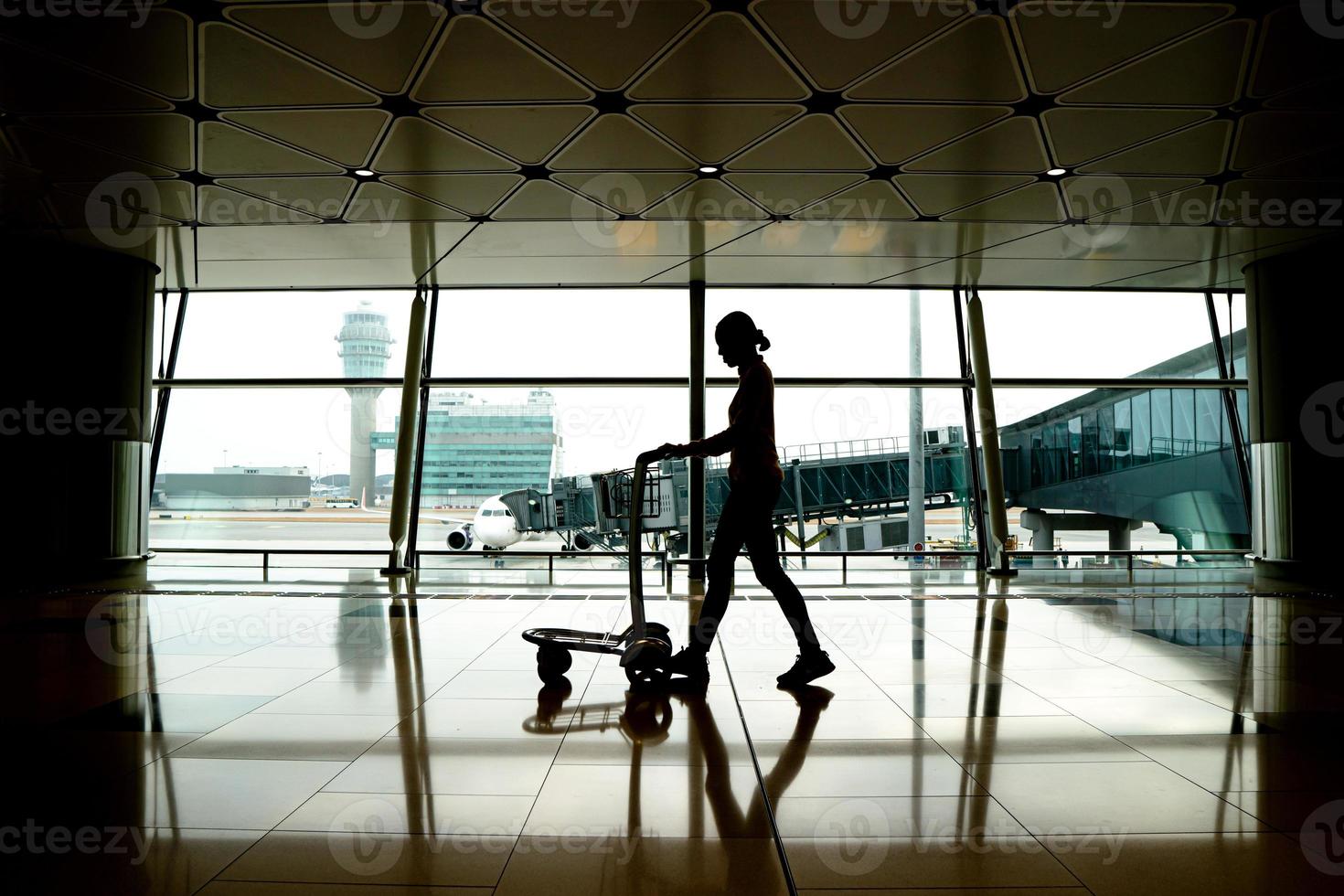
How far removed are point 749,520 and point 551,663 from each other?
1.19m

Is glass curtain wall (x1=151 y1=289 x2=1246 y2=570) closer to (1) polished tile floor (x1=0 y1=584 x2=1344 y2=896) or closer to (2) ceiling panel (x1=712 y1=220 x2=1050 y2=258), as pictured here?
(2) ceiling panel (x1=712 y1=220 x2=1050 y2=258)

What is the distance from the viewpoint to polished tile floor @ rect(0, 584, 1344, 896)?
1967 millimetres

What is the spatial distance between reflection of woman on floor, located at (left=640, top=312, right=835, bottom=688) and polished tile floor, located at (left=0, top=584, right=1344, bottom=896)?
16 cm

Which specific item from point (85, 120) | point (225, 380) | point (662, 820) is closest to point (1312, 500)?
point (662, 820)

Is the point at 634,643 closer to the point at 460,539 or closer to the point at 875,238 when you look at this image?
the point at 875,238

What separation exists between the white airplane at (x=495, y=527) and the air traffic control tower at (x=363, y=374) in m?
1.59

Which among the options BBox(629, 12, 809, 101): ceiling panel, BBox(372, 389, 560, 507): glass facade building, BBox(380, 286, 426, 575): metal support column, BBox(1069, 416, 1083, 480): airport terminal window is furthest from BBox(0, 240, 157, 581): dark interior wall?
BBox(1069, 416, 1083, 480): airport terminal window

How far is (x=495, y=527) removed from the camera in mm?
12148

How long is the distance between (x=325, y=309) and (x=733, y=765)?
10097 millimetres

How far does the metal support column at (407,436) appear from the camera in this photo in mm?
10289

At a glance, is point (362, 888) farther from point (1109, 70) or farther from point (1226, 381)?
point (1226, 381)

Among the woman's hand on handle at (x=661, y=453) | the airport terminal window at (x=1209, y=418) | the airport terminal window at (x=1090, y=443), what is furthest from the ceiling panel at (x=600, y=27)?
the airport terminal window at (x=1209, y=418)

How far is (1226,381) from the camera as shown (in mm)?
10773

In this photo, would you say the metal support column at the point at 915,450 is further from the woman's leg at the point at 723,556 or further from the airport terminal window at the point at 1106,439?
the woman's leg at the point at 723,556
